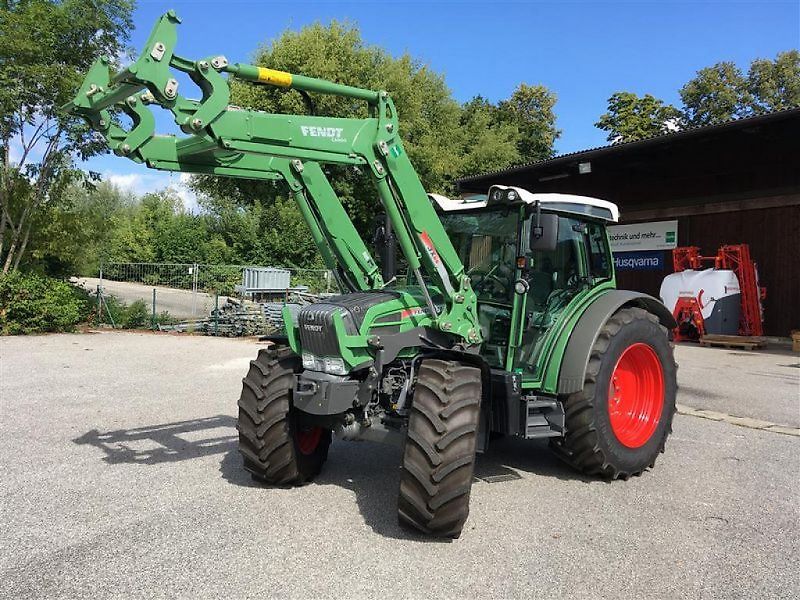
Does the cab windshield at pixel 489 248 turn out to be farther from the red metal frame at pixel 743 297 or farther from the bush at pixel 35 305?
the bush at pixel 35 305

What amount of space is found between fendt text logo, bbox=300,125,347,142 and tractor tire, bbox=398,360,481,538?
1703 mm

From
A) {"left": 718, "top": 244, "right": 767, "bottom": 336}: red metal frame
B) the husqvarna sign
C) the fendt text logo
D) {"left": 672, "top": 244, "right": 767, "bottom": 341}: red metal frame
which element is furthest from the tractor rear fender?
the husqvarna sign

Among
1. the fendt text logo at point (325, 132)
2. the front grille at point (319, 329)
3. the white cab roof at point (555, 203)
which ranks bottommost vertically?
the front grille at point (319, 329)

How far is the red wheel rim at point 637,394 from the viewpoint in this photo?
212 inches

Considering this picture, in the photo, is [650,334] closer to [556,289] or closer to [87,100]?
[556,289]

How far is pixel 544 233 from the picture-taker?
4312mm

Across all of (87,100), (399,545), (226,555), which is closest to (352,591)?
(399,545)

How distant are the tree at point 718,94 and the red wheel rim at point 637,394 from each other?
106 feet

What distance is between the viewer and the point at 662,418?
5.43 meters

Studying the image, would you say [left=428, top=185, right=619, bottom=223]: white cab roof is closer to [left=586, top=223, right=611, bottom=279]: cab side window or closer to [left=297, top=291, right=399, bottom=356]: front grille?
[left=586, top=223, right=611, bottom=279]: cab side window

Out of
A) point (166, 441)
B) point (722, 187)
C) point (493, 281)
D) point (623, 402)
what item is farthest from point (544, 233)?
point (722, 187)

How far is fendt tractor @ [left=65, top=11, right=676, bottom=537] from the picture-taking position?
371 centimetres

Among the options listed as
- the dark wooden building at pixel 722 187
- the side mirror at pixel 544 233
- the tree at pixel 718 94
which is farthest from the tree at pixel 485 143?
the side mirror at pixel 544 233

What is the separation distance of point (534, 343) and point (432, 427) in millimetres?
1570
